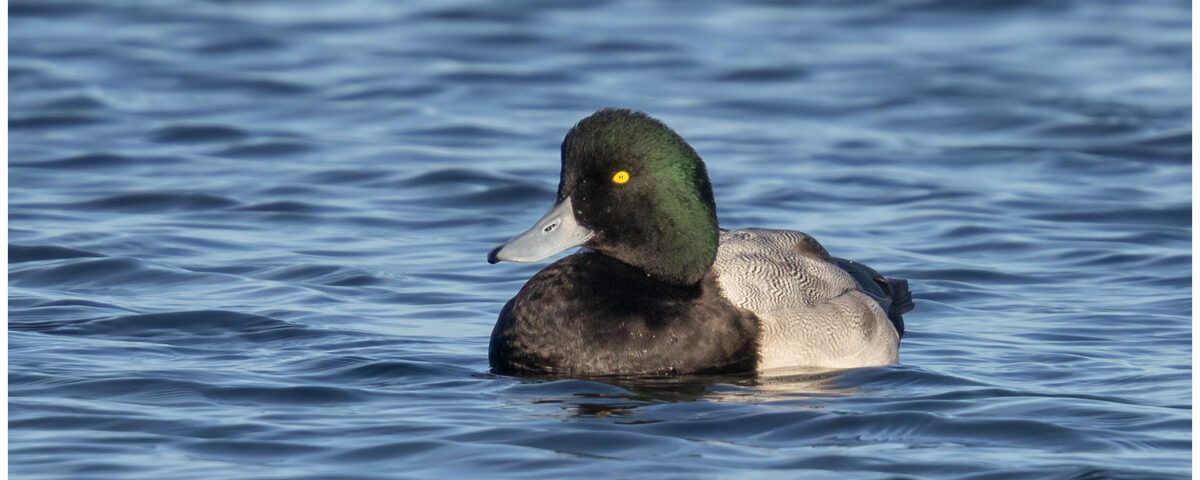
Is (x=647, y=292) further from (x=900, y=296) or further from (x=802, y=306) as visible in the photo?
(x=900, y=296)

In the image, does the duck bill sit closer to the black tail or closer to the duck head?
the duck head

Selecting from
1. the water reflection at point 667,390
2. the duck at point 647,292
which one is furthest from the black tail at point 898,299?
the water reflection at point 667,390

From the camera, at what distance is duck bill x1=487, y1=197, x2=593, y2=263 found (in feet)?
27.2

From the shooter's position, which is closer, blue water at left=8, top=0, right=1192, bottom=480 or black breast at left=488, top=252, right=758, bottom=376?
blue water at left=8, top=0, right=1192, bottom=480

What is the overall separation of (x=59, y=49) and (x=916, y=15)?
8.96 m

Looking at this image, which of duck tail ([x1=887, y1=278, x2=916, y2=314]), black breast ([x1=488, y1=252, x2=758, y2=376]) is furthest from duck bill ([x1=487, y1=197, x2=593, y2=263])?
duck tail ([x1=887, y1=278, x2=916, y2=314])

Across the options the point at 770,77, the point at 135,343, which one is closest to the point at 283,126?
the point at 770,77

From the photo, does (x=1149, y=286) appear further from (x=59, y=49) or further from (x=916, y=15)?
(x=59, y=49)

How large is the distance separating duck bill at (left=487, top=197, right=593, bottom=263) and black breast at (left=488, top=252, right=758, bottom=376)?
12 centimetres

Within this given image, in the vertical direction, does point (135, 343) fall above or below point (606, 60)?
below

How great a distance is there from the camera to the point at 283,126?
1570cm

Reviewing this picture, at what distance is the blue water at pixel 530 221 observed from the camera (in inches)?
282

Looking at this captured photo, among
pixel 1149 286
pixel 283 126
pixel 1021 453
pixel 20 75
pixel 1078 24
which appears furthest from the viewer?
pixel 1078 24

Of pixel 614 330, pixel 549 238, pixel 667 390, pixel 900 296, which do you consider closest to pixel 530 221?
pixel 900 296
